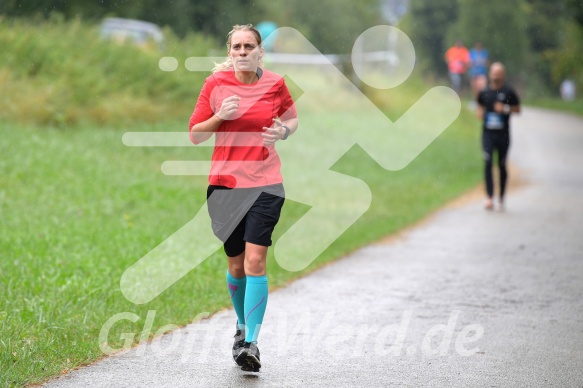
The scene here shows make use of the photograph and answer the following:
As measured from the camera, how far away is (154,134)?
18812 millimetres

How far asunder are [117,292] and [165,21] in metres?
26.4

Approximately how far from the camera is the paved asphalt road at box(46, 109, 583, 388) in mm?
5934

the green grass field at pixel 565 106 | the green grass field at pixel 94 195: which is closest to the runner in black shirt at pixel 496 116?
the green grass field at pixel 94 195

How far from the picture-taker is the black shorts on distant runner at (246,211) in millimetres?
6012

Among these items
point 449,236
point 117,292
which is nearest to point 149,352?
point 117,292

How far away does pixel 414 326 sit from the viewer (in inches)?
292

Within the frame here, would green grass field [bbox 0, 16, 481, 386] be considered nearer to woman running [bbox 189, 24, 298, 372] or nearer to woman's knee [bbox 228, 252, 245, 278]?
woman's knee [bbox 228, 252, 245, 278]

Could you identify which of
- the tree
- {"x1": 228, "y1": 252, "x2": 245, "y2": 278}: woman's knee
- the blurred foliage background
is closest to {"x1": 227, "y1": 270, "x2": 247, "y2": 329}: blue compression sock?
{"x1": 228, "y1": 252, "x2": 245, "y2": 278}: woman's knee

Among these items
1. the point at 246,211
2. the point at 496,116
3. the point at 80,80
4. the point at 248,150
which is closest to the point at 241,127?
the point at 248,150

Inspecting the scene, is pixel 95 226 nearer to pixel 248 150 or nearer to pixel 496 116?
pixel 248 150

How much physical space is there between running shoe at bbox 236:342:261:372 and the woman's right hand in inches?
52.4

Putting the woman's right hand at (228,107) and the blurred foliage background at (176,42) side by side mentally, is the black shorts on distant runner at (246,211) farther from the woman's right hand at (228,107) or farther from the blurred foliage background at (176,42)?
the blurred foliage background at (176,42)

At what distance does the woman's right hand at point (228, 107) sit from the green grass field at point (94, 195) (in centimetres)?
170

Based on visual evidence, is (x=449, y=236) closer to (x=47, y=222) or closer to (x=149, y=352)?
(x=47, y=222)
